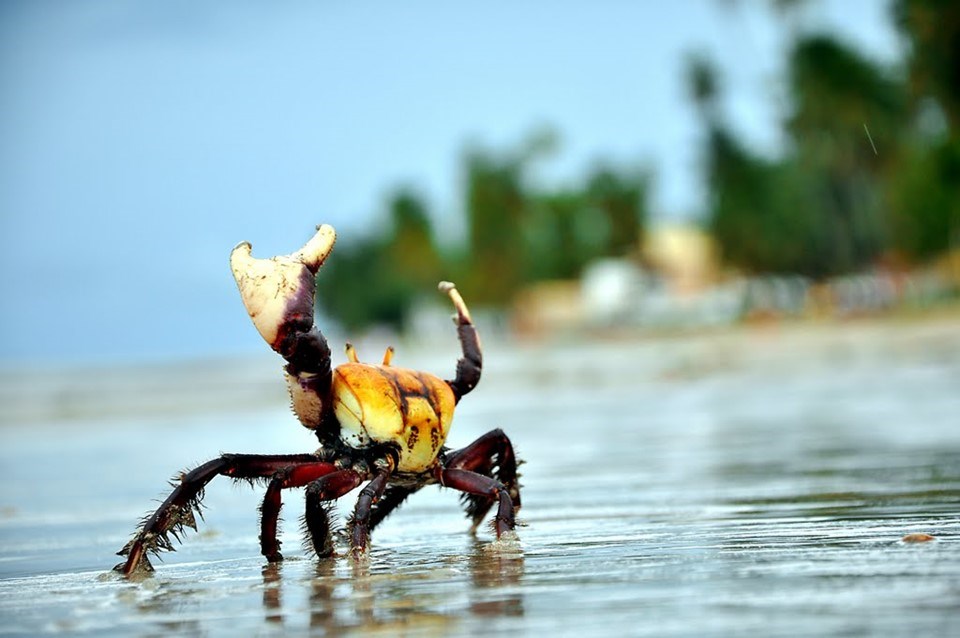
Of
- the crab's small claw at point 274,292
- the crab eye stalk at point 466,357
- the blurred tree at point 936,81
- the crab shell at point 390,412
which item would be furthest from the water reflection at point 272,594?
the blurred tree at point 936,81

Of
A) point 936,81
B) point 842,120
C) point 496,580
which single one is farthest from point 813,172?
point 496,580

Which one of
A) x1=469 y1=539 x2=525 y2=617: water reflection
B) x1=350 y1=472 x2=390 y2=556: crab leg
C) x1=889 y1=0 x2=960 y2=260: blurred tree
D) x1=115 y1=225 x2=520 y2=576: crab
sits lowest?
x1=469 y1=539 x2=525 y2=617: water reflection

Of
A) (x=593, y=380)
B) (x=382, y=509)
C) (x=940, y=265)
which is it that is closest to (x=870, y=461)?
(x=382, y=509)

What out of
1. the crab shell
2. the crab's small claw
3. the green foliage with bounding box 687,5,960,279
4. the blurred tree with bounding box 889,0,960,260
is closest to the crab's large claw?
the crab's small claw

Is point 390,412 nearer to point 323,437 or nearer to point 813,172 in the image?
point 323,437

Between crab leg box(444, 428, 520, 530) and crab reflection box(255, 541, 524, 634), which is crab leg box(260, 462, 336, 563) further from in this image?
Result: crab leg box(444, 428, 520, 530)

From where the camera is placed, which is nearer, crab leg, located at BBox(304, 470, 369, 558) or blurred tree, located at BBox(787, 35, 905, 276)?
crab leg, located at BBox(304, 470, 369, 558)
